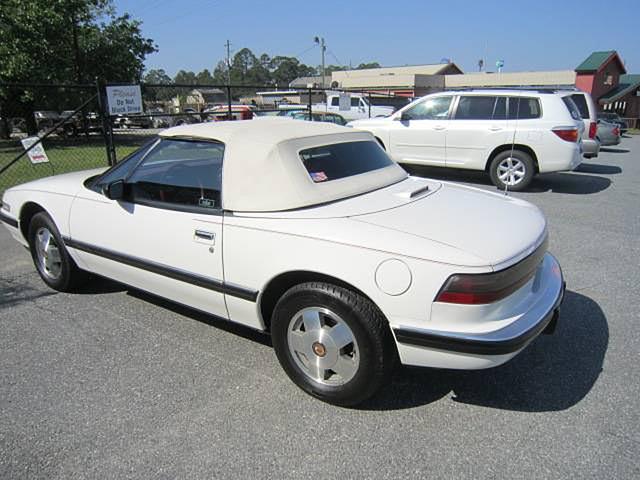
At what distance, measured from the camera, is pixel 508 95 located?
8625 mm

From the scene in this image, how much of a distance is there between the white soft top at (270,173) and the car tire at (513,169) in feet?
20.5

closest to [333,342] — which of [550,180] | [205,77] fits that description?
[550,180]

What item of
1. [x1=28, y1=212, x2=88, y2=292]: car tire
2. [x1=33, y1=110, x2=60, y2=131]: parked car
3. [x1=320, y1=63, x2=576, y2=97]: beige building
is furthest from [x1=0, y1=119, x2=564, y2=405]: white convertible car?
[x1=320, y1=63, x2=576, y2=97]: beige building

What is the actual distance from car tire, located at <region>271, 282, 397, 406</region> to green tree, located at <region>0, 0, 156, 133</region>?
18783 millimetres

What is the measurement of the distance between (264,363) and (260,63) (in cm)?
15869

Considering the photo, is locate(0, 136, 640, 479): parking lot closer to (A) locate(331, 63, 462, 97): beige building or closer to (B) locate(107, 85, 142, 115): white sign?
(B) locate(107, 85, 142, 115): white sign

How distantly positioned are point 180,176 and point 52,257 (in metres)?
1.72

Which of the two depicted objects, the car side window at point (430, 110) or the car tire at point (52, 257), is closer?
the car tire at point (52, 257)

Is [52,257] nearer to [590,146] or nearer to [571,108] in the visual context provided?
[571,108]

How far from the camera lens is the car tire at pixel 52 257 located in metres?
3.97

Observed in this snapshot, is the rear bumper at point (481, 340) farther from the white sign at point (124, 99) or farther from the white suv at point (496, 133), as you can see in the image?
the white sign at point (124, 99)

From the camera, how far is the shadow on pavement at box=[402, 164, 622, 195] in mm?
9250

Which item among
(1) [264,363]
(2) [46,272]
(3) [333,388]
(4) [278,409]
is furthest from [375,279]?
(2) [46,272]

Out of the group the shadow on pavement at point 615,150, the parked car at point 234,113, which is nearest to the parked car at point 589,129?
the parked car at point 234,113
